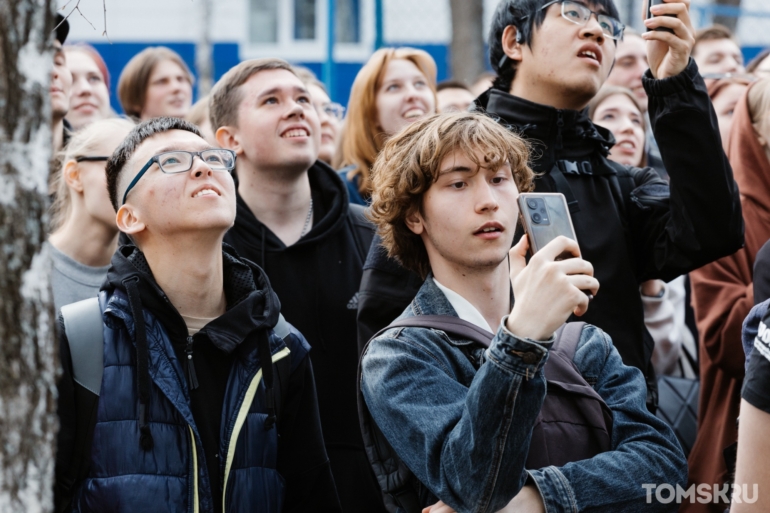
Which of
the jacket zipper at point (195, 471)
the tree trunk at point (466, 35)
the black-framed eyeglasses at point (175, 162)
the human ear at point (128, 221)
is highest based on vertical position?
the tree trunk at point (466, 35)

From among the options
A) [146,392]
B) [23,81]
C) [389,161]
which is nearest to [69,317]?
[146,392]

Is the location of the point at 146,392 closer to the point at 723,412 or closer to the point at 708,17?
the point at 723,412

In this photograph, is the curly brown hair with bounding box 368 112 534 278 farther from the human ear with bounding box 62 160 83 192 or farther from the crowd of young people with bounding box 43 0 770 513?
the human ear with bounding box 62 160 83 192

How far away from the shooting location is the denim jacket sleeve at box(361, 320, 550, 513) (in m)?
2.23

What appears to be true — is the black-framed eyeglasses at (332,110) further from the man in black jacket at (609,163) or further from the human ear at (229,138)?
the man in black jacket at (609,163)

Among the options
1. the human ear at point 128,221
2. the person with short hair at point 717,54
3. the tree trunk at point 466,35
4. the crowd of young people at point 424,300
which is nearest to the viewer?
the crowd of young people at point 424,300

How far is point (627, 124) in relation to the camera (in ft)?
17.7

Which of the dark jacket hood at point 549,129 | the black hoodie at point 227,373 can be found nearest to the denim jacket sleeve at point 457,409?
the black hoodie at point 227,373

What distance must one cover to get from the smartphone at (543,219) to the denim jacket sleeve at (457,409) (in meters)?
0.35

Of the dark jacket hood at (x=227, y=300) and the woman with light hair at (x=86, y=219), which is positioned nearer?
the dark jacket hood at (x=227, y=300)

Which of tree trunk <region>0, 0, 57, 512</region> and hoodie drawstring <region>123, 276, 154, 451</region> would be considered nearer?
tree trunk <region>0, 0, 57, 512</region>

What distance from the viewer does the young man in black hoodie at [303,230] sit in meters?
3.88

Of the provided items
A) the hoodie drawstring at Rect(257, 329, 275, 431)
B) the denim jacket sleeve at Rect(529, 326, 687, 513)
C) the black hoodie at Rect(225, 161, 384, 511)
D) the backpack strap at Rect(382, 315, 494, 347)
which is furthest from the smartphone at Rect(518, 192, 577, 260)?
the black hoodie at Rect(225, 161, 384, 511)

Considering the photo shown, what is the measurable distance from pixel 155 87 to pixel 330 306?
2.96 meters
